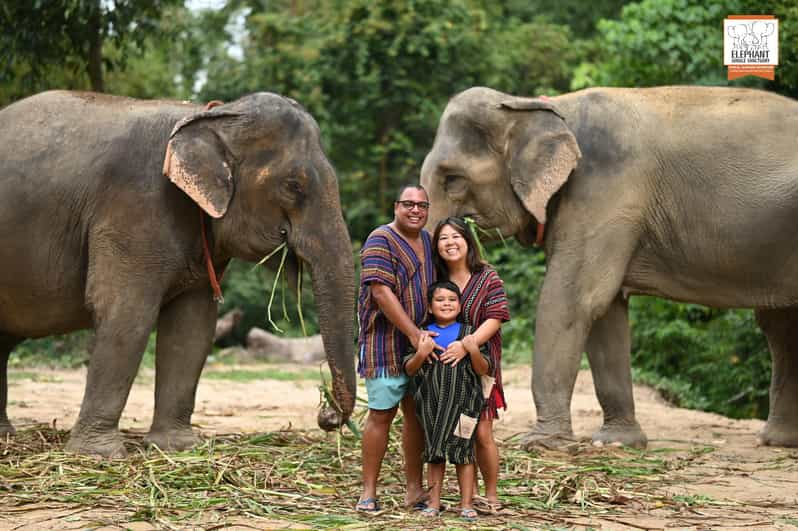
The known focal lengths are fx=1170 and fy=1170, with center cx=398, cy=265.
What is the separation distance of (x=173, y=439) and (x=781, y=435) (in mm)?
4185

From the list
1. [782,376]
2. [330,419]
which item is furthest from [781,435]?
[330,419]

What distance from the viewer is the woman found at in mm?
5086

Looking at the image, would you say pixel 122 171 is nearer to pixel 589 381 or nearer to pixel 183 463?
pixel 183 463

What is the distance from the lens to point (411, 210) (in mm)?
5152

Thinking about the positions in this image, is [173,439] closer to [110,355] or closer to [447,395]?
[110,355]

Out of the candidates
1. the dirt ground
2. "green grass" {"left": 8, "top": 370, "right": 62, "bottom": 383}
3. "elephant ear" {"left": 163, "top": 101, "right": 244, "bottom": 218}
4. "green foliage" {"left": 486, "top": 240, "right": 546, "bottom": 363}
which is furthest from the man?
"green foliage" {"left": 486, "top": 240, "right": 546, "bottom": 363}

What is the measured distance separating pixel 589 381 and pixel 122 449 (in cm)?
694

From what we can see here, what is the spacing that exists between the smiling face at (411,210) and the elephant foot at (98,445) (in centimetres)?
236

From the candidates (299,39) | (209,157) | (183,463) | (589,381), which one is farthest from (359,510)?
(299,39)

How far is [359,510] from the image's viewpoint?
16.9 ft

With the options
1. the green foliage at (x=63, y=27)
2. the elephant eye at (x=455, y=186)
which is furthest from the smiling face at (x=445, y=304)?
the green foliage at (x=63, y=27)

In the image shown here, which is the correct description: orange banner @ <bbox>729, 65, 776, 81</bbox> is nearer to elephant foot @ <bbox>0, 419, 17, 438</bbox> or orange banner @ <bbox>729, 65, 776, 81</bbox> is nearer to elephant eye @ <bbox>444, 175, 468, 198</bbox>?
elephant eye @ <bbox>444, 175, 468, 198</bbox>

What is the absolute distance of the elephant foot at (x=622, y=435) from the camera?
7695 mm

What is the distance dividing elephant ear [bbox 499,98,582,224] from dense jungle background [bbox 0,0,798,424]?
12.2 feet
